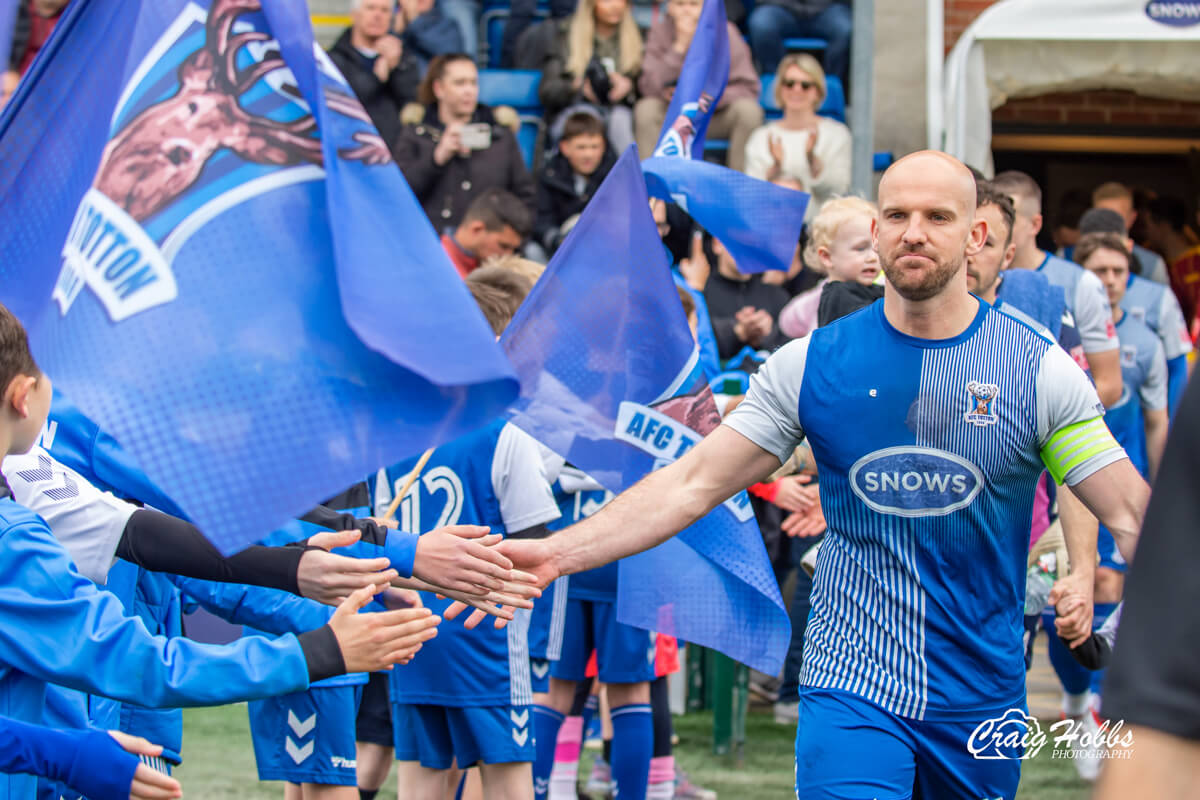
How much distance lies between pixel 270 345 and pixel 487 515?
6.06 feet

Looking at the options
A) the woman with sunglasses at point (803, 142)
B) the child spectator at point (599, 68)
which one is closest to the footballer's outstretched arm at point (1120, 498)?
the woman with sunglasses at point (803, 142)

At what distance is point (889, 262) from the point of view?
142 inches

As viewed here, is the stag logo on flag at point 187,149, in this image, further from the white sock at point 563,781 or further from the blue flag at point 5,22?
the white sock at point 563,781

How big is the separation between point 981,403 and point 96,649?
2131mm

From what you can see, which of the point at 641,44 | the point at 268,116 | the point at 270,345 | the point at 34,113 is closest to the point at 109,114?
the point at 34,113

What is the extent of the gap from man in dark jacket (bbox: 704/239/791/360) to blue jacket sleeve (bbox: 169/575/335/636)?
4.33 meters

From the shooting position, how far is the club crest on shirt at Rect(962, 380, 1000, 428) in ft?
11.5

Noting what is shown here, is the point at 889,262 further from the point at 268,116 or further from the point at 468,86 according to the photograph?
the point at 468,86

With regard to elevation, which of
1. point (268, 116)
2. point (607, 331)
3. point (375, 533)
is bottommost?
point (375, 533)

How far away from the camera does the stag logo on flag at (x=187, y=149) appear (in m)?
3.00

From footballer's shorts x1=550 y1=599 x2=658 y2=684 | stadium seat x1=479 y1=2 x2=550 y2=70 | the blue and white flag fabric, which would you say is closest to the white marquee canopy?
stadium seat x1=479 y1=2 x2=550 y2=70

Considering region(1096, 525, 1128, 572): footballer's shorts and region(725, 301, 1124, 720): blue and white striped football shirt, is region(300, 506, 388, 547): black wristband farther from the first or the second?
region(1096, 525, 1128, 572): footballer's shorts

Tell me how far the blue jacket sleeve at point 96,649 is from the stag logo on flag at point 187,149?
53 centimetres

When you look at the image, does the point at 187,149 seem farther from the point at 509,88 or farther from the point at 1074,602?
the point at 509,88
